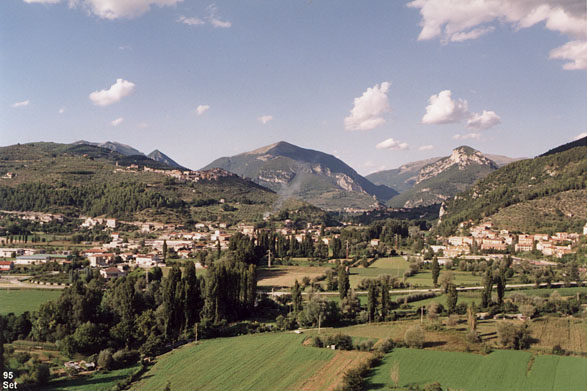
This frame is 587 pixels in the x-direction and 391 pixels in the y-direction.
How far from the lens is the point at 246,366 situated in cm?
2116

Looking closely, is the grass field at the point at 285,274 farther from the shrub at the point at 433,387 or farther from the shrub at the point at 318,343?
the shrub at the point at 433,387

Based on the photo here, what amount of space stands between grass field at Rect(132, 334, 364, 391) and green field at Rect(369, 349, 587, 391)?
7.29 feet

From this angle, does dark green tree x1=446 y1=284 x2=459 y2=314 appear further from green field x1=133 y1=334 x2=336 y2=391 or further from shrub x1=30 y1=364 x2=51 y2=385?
shrub x1=30 y1=364 x2=51 y2=385

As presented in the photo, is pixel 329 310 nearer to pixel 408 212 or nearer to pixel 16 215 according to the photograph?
pixel 16 215

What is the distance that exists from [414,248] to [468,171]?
132 meters

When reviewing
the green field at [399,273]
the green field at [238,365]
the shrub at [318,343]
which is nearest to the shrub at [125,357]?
the green field at [238,365]

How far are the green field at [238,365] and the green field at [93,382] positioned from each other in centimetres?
99

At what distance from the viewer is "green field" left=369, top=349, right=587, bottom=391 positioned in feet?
62.6

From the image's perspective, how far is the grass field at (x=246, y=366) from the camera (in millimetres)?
19062

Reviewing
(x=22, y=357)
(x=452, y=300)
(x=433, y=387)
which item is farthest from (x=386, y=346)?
(x=22, y=357)

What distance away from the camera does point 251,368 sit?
20.9 metres

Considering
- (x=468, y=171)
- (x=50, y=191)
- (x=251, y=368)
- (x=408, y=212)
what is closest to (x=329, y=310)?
(x=251, y=368)

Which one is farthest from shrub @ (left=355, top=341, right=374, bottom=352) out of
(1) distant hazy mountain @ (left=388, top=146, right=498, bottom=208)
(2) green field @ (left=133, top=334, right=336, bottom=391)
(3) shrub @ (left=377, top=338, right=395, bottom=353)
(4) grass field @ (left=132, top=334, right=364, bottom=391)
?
(1) distant hazy mountain @ (left=388, top=146, right=498, bottom=208)

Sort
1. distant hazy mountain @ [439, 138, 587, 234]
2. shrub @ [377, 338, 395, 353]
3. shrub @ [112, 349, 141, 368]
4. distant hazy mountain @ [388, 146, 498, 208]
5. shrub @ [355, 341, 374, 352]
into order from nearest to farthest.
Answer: shrub @ [112, 349, 141, 368]
shrub @ [377, 338, 395, 353]
shrub @ [355, 341, 374, 352]
distant hazy mountain @ [439, 138, 587, 234]
distant hazy mountain @ [388, 146, 498, 208]
